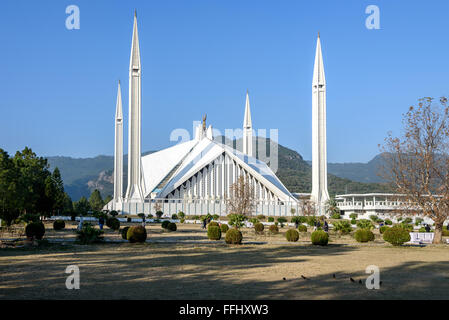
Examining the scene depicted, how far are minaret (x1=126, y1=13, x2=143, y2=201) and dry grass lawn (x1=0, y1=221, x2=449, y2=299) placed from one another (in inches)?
1263

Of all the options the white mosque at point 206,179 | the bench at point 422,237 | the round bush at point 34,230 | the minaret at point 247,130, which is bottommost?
the bench at point 422,237

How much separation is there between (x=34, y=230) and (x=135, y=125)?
31.4 metres

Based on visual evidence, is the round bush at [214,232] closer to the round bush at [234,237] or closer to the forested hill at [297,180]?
the round bush at [234,237]

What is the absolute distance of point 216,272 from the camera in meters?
10.8

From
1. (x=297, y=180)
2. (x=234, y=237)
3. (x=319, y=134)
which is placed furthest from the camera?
(x=297, y=180)

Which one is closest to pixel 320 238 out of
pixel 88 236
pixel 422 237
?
pixel 422 237

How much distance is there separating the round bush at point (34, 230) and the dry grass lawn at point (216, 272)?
221 centimetres

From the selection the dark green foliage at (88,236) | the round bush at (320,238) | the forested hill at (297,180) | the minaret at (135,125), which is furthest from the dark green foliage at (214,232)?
the minaret at (135,125)

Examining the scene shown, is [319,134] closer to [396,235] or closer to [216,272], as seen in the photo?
[396,235]

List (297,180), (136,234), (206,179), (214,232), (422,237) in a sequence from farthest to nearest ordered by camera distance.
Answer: (297,180)
(206,179)
(422,237)
(214,232)
(136,234)

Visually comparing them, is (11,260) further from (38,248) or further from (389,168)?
(389,168)

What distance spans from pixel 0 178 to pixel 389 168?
16.7 m

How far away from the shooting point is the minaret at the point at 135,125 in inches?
1907
